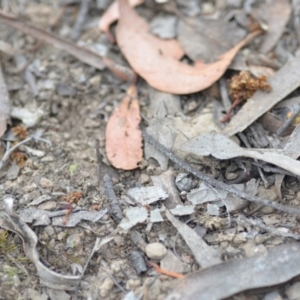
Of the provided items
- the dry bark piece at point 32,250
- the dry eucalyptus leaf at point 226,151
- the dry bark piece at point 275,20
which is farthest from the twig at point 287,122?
the dry bark piece at point 32,250

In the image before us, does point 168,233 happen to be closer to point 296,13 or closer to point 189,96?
point 189,96

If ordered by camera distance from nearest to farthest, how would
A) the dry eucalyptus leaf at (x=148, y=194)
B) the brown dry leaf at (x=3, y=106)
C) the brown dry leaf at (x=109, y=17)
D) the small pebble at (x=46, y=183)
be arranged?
the dry eucalyptus leaf at (x=148, y=194) → the small pebble at (x=46, y=183) → the brown dry leaf at (x=3, y=106) → the brown dry leaf at (x=109, y=17)

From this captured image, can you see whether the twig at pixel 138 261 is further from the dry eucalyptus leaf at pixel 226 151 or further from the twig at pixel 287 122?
the twig at pixel 287 122

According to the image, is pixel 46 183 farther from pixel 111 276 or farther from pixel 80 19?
pixel 80 19

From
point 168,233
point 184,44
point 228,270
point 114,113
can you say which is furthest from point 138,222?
point 184,44

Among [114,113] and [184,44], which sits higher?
[184,44]
